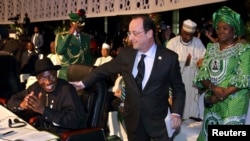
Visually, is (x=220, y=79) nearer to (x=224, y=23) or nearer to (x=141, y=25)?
(x=224, y=23)

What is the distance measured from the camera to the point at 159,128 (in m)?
3.16

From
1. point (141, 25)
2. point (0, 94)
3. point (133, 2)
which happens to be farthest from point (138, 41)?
point (133, 2)

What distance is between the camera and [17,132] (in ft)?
9.05

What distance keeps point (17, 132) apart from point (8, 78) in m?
2.30

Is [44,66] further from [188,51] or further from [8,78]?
[188,51]

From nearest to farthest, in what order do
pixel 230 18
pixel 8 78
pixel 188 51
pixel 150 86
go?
pixel 150 86
pixel 230 18
pixel 8 78
pixel 188 51

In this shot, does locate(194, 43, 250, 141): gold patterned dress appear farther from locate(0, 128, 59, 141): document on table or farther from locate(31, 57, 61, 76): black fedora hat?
locate(0, 128, 59, 141): document on table

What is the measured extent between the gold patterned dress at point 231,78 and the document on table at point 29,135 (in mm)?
1436

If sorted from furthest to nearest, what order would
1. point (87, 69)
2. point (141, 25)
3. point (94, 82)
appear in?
point (87, 69), point (94, 82), point (141, 25)

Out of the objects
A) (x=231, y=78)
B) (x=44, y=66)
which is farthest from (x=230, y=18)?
(x=44, y=66)

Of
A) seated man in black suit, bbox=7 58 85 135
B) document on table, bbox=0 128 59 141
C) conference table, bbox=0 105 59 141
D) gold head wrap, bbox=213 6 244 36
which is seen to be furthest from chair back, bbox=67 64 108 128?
gold head wrap, bbox=213 6 244 36

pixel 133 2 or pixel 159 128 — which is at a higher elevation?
pixel 133 2

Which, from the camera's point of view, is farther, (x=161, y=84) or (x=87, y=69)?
(x=87, y=69)

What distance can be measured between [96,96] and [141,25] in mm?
694
